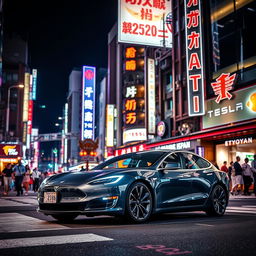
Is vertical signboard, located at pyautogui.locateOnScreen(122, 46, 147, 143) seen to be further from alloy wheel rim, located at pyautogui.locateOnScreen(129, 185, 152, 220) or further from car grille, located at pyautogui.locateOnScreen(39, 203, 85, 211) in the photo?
car grille, located at pyautogui.locateOnScreen(39, 203, 85, 211)

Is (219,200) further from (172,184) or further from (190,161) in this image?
(172,184)

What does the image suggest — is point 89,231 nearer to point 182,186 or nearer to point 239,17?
point 182,186

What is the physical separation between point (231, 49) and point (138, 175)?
19.2 m

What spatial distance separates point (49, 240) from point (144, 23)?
26.1 meters

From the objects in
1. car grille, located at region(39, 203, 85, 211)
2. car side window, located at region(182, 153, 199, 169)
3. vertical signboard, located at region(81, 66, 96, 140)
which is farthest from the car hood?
vertical signboard, located at region(81, 66, 96, 140)

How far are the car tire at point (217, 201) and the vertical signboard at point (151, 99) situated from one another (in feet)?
81.3

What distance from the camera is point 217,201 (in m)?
8.01

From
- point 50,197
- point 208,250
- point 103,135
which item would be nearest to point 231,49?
point 50,197

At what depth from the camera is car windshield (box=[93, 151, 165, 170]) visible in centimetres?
731

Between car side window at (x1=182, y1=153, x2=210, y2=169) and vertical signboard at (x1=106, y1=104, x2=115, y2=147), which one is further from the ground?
vertical signboard at (x1=106, y1=104, x2=115, y2=147)

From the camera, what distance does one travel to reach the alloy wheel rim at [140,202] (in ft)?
21.3

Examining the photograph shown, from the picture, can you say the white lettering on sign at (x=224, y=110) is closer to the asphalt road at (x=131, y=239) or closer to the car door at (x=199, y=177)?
the car door at (x=199, y=177)

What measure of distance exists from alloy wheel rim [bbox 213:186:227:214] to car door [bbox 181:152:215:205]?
0.27 meters

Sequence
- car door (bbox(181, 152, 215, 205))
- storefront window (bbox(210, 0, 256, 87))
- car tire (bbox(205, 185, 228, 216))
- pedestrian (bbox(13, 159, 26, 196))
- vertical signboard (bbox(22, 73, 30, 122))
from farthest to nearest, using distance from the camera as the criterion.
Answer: vertical signboard (bbox(22, 73, 30, 122)) < storefront window (bbox(210, 0, 256, 87)) < pedestrian (bbox(13, 159, 26, 196)) < car tire (bbox(205, 185, 228, 216)) < car door (bbox(181, 152, 215, 205))
